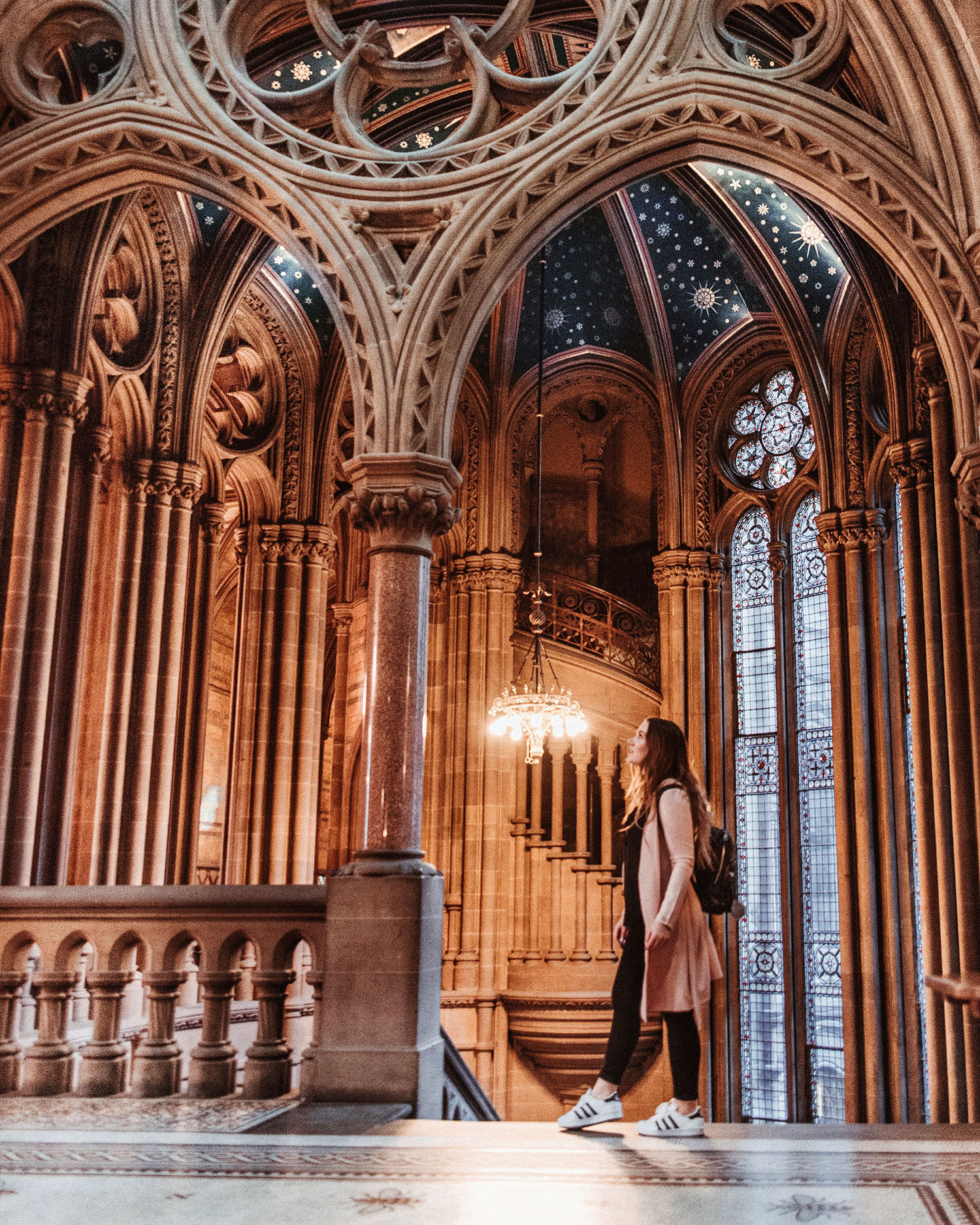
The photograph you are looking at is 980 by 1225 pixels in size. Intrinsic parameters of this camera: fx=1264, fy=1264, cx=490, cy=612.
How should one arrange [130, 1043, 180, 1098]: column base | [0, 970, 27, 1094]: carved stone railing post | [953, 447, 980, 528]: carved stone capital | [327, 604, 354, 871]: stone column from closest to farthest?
[130, 1043, 180, 1098]: column base, [0, 970, 27, 1094]: carved stone railing post, [953, 447, 980, 528]: carved stone capital, [327, 604, 354, 871]: stone column

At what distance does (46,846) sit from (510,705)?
16.8ft

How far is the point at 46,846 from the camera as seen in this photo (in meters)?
9.87

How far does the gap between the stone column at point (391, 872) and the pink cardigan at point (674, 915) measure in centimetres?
175

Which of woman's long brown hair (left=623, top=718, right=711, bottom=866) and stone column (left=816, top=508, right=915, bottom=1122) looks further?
stone column (left=816, top=508, right=915, bottom=1122)

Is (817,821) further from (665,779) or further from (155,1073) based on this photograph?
(665,779)

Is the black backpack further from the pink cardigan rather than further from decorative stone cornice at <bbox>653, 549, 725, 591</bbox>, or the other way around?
decorative stone cornice at <bbox>653, 549, 725, 591</bbox>

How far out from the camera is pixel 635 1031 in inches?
199

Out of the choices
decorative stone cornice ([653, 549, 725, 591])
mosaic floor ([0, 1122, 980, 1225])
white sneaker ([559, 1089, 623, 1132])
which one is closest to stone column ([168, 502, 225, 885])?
decorative stone cornice ([653, 549, 725, 591])

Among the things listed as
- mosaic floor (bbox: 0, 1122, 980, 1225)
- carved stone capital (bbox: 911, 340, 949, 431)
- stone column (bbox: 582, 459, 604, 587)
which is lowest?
mosaic floor (bbox: 0, 1122, 980, 1225)

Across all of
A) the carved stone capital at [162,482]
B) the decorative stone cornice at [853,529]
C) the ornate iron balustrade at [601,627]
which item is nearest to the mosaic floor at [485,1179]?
the carved stone capital at [162,482]

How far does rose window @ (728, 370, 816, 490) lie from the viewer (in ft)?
52.2

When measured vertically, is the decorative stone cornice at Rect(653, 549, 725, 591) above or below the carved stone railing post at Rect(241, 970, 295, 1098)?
above

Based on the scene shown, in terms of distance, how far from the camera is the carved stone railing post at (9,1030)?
21.0 feet

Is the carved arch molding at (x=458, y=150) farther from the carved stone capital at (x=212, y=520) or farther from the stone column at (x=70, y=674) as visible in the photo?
the carved stone capital at (x=212, y=520)
